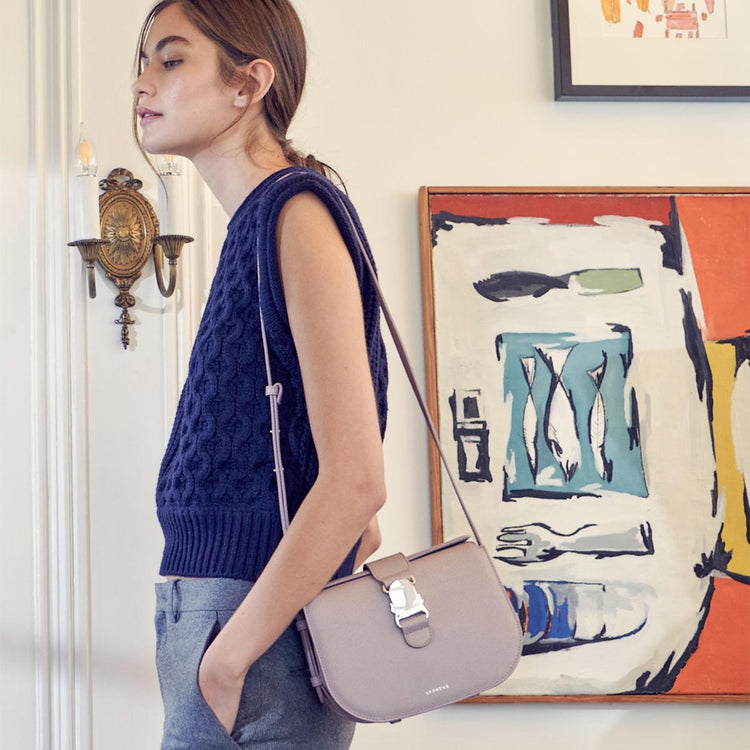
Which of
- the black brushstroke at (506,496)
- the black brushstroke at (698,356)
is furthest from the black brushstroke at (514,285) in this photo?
the black brushstroke at (506,496)

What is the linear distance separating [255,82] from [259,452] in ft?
1.17

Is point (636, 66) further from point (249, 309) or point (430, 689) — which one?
point (430, 689)

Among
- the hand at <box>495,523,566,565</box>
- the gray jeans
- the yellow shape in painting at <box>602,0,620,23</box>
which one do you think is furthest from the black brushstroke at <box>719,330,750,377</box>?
the gray jeans

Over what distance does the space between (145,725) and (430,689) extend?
984 mm

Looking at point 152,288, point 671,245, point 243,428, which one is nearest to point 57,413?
point 152,288

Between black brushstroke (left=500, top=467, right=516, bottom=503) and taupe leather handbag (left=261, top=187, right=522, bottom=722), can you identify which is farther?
black brushstroke (left=500, top=467, right=516, bottom=503)

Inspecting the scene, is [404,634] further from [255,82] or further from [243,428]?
[255,82]

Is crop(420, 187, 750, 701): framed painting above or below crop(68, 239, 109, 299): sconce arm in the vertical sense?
below

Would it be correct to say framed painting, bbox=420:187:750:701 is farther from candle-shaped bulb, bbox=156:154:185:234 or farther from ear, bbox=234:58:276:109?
ear, bbox=234:58:276:109

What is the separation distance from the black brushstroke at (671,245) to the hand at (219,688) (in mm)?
1259

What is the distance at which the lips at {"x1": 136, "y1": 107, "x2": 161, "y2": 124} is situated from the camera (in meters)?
0.93

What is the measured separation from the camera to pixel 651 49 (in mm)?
1778

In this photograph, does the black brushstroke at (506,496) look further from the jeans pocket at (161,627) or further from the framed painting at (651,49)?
the jeans pocket at (161,627)

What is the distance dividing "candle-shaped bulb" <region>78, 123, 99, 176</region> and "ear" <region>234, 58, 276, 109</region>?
2.37 feet
